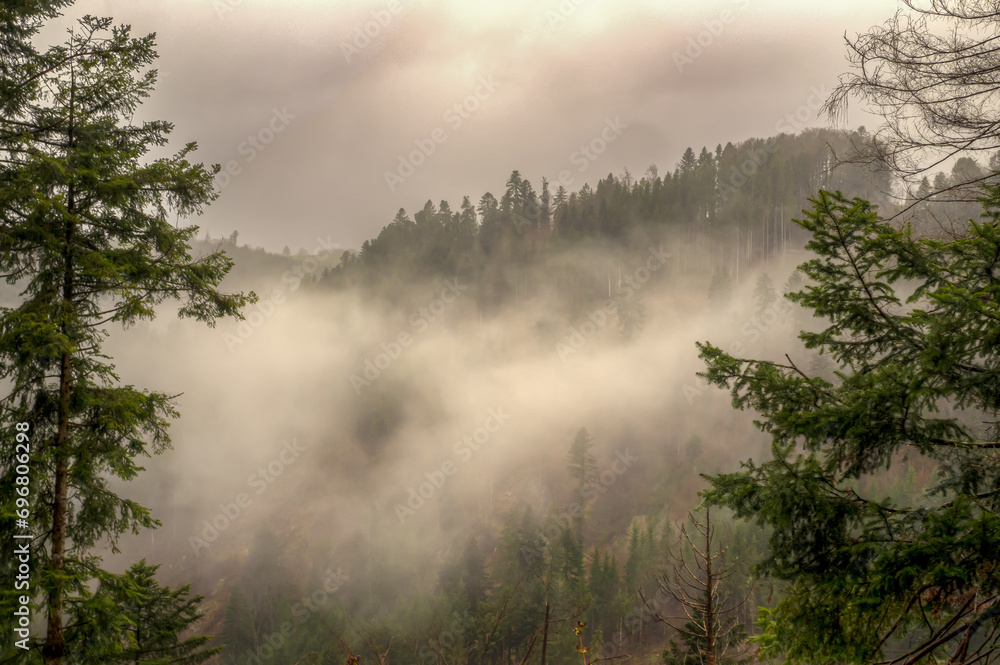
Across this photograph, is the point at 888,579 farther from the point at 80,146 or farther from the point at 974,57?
the point at 80,146

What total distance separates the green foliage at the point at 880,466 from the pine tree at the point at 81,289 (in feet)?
21.7

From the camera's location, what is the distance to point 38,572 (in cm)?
523

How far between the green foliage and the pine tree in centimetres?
661

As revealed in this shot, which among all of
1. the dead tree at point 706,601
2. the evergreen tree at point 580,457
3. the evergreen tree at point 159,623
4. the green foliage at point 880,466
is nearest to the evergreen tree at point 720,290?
the evergreen tree at point 580,457

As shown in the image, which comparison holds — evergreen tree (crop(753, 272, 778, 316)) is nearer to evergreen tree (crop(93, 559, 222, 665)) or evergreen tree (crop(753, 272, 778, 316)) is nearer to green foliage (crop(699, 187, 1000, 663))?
green foliage (crop(699, 187, 1000, 663))

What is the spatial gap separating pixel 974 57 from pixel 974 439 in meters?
3.73

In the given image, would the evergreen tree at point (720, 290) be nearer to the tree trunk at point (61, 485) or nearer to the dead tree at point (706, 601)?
the dead tree at point (706, 601)

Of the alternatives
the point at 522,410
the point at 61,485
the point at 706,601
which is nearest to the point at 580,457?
the point at 522,410

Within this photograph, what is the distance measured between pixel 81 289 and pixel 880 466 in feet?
28.5

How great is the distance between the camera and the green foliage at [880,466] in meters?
3.50

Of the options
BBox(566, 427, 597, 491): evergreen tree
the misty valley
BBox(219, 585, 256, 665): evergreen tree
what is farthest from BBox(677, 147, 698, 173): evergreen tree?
BBox(219, 585, 256, 665): evergreen tree

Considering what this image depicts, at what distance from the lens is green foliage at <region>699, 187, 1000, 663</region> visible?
11.5 ft

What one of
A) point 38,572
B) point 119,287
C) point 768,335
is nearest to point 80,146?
point 119,287

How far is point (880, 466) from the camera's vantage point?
4.26 meters
